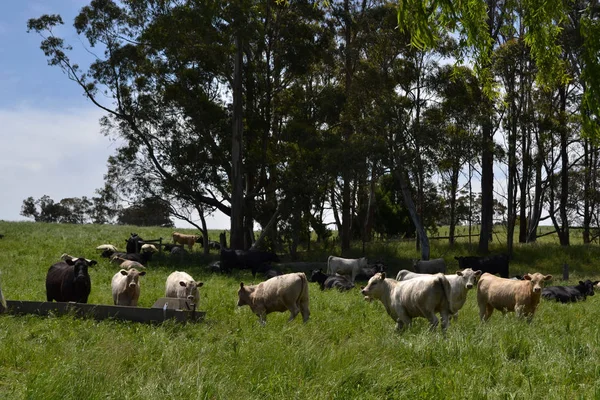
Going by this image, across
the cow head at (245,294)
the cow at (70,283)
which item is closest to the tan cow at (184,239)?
the cow at (70,283)

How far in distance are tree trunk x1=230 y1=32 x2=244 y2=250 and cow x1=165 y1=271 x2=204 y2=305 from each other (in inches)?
751

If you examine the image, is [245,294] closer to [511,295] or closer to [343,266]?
[511,295]

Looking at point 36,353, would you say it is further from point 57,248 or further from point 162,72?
point 162,72

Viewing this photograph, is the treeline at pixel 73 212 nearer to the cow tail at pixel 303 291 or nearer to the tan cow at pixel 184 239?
the tan cow at pixel 184 239

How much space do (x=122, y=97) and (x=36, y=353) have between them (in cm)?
2904

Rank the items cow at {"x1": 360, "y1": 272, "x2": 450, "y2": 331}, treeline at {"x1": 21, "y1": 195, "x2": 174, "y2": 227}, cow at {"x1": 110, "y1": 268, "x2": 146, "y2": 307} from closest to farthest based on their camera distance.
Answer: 1. cow at {"x1": 360, "y1": 272, "x2": 450, "y2": 331}
2. cow at {"x1": 110, "y1": 268, "x2": 146, "y2": 307}
3. treeline at {"x1": 21, "y1": 195, "x2": 174, "y2": 227}

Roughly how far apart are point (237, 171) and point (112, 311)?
23052 mm

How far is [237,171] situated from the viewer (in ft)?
113

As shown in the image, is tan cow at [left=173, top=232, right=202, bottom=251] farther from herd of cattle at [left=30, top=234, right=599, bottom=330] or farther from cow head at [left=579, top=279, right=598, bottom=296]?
herd of cattle at [left=30, top=234, right=599, bottom=330]

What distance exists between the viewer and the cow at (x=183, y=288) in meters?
13.7

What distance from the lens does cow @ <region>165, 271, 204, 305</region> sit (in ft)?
44.9

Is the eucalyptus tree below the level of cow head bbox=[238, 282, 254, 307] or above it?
above

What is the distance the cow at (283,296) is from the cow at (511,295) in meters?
3.35

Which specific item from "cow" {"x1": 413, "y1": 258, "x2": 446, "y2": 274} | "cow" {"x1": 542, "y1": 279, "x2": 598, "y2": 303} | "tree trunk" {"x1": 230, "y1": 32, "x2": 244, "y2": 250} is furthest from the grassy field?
"tree trunk" {"x1": 230, "y1": 32, "x2": 244, "y2": 250}
